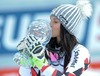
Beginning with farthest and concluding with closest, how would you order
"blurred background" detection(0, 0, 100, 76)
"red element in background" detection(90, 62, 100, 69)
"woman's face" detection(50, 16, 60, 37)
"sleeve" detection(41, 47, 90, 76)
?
1. "red element in background" detection(90, 62, 100, 69)
2. "blurred background" detection(0, 0, 100, 76)
3. "woman's face" detection(50, 16, 60, 37)
4. "sleeve" detection(41, 47, 90, 76)

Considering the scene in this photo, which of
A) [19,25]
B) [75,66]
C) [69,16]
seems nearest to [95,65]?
[19,25]

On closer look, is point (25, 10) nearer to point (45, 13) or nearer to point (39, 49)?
point (45, 13)

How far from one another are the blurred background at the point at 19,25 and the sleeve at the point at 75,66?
1720 millimetres

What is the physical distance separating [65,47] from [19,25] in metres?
1.77

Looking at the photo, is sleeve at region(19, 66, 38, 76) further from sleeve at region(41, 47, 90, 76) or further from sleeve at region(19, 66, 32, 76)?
sleeve at region(41, 47, 90, 76)

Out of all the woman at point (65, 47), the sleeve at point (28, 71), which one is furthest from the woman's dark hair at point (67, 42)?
the sleeve at point (28, 71)

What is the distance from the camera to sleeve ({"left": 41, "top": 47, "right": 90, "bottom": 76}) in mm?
1944

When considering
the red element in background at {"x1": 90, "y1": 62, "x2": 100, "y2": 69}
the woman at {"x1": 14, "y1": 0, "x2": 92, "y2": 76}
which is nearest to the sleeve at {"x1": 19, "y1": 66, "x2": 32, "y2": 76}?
the woman at {"x1": 14, "y1": 0, "x2": 92, "y2": 76}

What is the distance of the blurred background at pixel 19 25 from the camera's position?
3787 millimetres

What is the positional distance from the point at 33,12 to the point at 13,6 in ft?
0.63

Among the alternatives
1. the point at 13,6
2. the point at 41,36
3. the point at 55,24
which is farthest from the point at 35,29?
the point at 13,6

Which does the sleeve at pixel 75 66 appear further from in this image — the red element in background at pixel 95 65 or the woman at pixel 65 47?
the red element in background at pixel 95 65

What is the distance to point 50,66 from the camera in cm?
199

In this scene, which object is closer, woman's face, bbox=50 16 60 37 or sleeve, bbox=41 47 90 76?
sleeve, bbox=41 47 90 76
